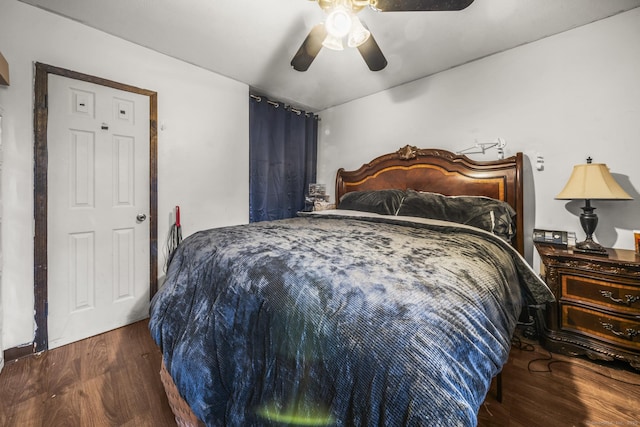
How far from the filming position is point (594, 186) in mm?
1702

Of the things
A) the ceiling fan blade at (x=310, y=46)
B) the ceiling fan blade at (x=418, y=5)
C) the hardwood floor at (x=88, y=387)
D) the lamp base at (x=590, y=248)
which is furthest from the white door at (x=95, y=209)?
the lamp base at (x=590, y=248)

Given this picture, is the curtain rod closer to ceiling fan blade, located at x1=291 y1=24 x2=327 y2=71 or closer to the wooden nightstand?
ceiling fan blade, located at x1=291 y1=24 x2=327 y2=71

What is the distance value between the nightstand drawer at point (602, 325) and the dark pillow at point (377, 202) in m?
1.38

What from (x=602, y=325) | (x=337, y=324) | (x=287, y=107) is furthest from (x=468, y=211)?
(x=287, y=107)

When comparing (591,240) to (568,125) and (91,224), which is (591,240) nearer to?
(568,125)

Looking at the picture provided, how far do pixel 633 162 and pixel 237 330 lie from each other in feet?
9.05

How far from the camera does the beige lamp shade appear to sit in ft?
5.47

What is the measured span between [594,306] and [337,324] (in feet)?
6.65

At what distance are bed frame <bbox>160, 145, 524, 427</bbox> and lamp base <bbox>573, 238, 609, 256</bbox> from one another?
0.38 meters

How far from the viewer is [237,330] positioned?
3.21 feet

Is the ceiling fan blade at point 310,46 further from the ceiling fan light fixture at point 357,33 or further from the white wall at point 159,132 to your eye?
the white wall at point 159,132

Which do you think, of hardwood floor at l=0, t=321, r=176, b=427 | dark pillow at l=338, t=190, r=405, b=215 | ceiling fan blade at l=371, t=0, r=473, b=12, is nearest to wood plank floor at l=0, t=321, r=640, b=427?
hardwood floor at l=0, t=321, r=176, b=427

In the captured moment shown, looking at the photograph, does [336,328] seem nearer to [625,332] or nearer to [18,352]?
[625,332]

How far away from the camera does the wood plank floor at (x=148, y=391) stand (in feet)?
4.23
